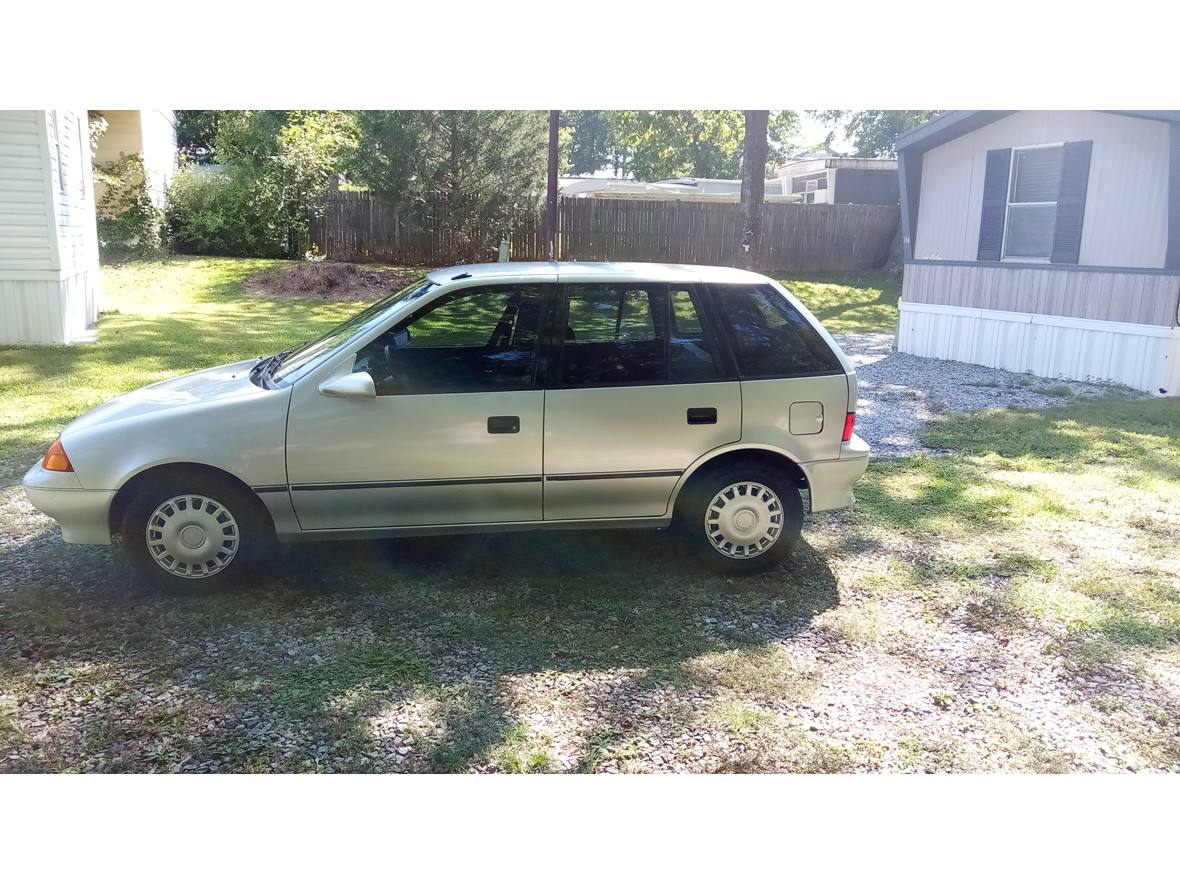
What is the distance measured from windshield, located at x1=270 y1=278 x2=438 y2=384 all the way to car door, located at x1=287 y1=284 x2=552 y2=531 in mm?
190

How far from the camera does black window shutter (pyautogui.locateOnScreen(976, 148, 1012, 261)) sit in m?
13.0

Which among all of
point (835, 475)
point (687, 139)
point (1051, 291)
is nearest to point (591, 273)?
point (835, 475)

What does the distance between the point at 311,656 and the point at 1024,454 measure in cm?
652

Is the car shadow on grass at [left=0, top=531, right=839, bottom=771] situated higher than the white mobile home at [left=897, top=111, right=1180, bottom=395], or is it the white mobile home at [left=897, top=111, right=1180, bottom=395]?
the white mobile home at [left=897, top=111, right=1180, bottom=395]

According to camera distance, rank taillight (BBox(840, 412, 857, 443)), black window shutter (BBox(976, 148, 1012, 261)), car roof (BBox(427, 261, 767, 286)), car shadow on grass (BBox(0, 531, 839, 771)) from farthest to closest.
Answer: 1. black window shutter (BBox(976, 148, 1012, 261))
2. taillight (BBox(840, 412, 857, 443))
3. car roof (BBox(427, 261, 767, 286))
4. car shadow on grass (BBox(0, 531, 839, 771))

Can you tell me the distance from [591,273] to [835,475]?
1.79 m

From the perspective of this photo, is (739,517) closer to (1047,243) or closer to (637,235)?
(1047,243)

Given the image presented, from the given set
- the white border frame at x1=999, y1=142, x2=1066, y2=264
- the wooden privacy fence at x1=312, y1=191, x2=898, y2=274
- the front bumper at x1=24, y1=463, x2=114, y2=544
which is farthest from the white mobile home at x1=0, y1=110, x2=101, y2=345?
the white border frame at x1=999, y1=142, x2=1066, y2=264

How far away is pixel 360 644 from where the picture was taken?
4.34 metres

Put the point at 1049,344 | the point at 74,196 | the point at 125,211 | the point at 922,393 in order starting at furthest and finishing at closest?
the point at 125,211 → the point at 74,196 → the point at 1049,344 → the point at 922,393

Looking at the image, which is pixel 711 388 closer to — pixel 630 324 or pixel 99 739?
pixel 630 324

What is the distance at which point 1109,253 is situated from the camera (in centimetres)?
1181

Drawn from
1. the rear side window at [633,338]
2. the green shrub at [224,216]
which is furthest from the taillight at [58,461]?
the green shrub at [224,216]

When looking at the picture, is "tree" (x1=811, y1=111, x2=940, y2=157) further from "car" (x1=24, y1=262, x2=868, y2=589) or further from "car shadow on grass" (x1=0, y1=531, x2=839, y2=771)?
"car shadow on grass" (x1=0, y1=531, x2=839, y2=771)
